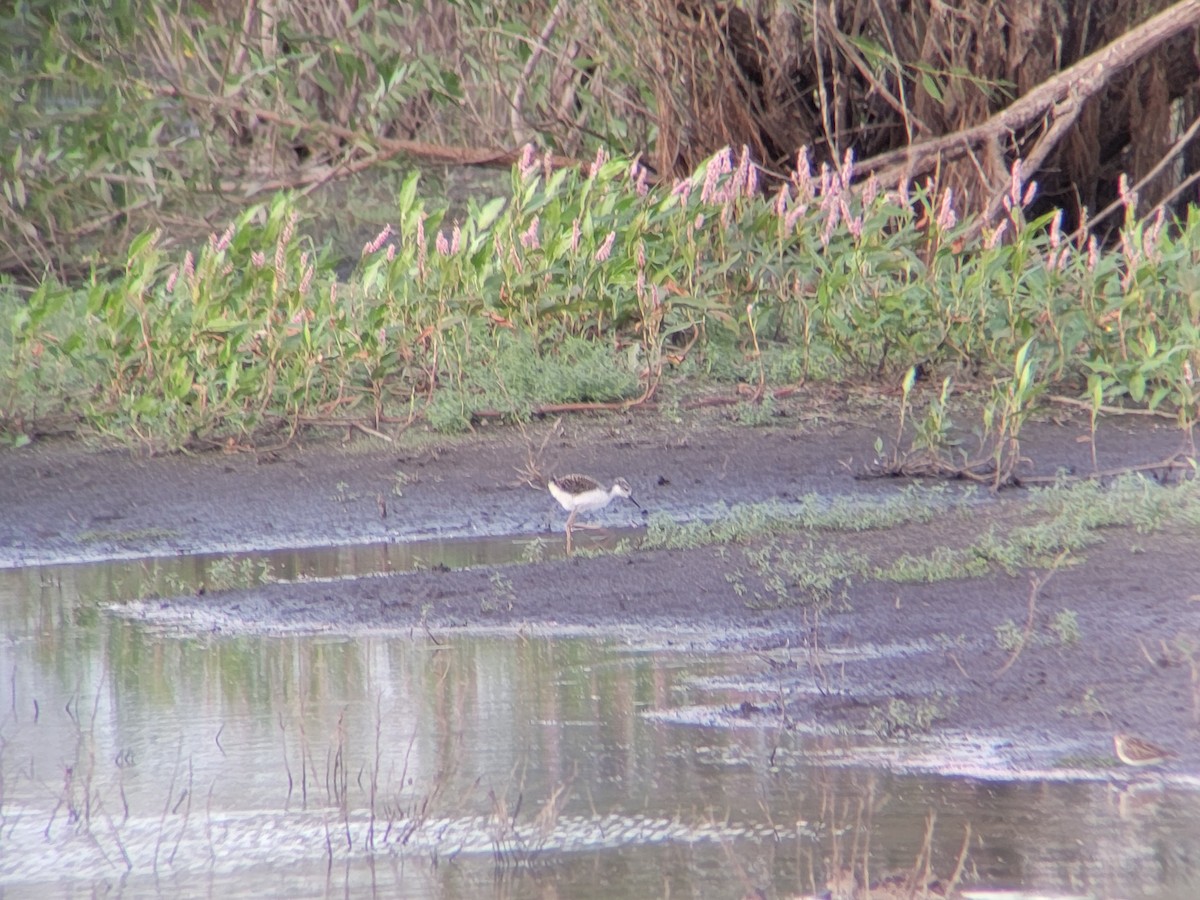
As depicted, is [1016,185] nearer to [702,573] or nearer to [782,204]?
[782,204]

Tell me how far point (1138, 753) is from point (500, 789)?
1.43 meters

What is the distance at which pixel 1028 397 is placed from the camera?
7734 mm

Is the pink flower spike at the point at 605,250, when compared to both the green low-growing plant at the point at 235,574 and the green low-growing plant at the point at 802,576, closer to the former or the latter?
the green low-growing plant at the point at 235,574

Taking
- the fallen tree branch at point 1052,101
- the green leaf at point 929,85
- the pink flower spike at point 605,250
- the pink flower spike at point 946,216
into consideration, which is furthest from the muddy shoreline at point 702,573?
the green leaf at point 929,85

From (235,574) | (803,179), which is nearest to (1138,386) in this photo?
(803,179)

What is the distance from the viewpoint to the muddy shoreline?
477cm

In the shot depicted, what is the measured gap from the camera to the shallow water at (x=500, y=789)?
12.2 feet

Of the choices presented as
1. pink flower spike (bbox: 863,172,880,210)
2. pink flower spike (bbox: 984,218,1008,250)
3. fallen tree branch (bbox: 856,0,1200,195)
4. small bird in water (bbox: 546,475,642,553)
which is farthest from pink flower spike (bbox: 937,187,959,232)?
small bird in water (bbox: 546,475,642,553)

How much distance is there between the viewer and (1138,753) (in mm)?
4172

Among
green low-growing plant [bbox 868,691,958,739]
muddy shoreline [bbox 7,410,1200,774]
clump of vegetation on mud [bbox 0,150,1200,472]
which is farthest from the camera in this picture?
clump of vegetation on mud [bbox 0,150,1200,472]

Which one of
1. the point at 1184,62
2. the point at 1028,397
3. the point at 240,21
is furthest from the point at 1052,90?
the point at 240,21

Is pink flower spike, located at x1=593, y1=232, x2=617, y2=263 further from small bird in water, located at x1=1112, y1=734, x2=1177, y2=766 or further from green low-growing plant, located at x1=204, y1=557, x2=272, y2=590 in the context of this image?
small bird in water, located at x1=1112, y1=734, x2=1177, y2=766

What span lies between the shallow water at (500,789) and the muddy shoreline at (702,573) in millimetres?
241

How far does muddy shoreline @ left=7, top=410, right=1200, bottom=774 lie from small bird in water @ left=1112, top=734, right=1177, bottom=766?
0.19ft
